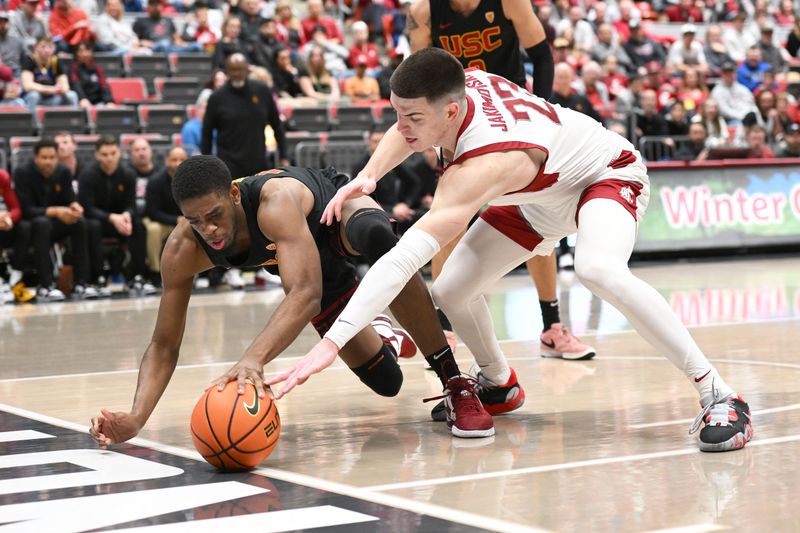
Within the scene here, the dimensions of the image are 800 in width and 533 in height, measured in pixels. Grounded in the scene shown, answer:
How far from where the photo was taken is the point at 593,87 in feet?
60.4

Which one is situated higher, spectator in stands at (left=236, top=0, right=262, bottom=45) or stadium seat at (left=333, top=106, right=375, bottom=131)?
spectator in stands at (left=236, top=0, right=262, bottom=45)

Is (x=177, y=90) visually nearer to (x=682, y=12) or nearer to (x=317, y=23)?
(x=317, y=23)

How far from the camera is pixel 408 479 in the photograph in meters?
4.21

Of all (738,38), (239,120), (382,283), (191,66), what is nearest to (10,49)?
(191,66)

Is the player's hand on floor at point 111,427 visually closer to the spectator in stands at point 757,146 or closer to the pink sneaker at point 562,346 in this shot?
the pink sneaker at point 562,346

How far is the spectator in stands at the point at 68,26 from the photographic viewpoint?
16.4 metres

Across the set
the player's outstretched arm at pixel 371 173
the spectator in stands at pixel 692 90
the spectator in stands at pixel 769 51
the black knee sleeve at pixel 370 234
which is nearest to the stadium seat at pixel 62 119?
the spectator in stands at pixel 692 90

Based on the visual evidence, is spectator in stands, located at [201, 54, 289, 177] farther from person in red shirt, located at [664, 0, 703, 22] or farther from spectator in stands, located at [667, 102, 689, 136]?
person in red shirt, located at [664, 0, 703, 22]

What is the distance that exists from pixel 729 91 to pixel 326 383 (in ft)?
49.3

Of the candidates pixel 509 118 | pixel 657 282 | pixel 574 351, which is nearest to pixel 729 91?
pixel 657 282

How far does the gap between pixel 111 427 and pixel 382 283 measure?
124 cm

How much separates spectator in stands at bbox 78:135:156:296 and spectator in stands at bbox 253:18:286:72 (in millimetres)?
4449

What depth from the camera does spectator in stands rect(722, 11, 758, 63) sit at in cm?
2334

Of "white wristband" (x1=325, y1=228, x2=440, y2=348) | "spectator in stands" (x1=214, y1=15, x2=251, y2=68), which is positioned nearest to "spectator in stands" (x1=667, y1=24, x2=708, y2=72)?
"spectator in stands" (x1=214, y1=15, x2=251, y2=68)
